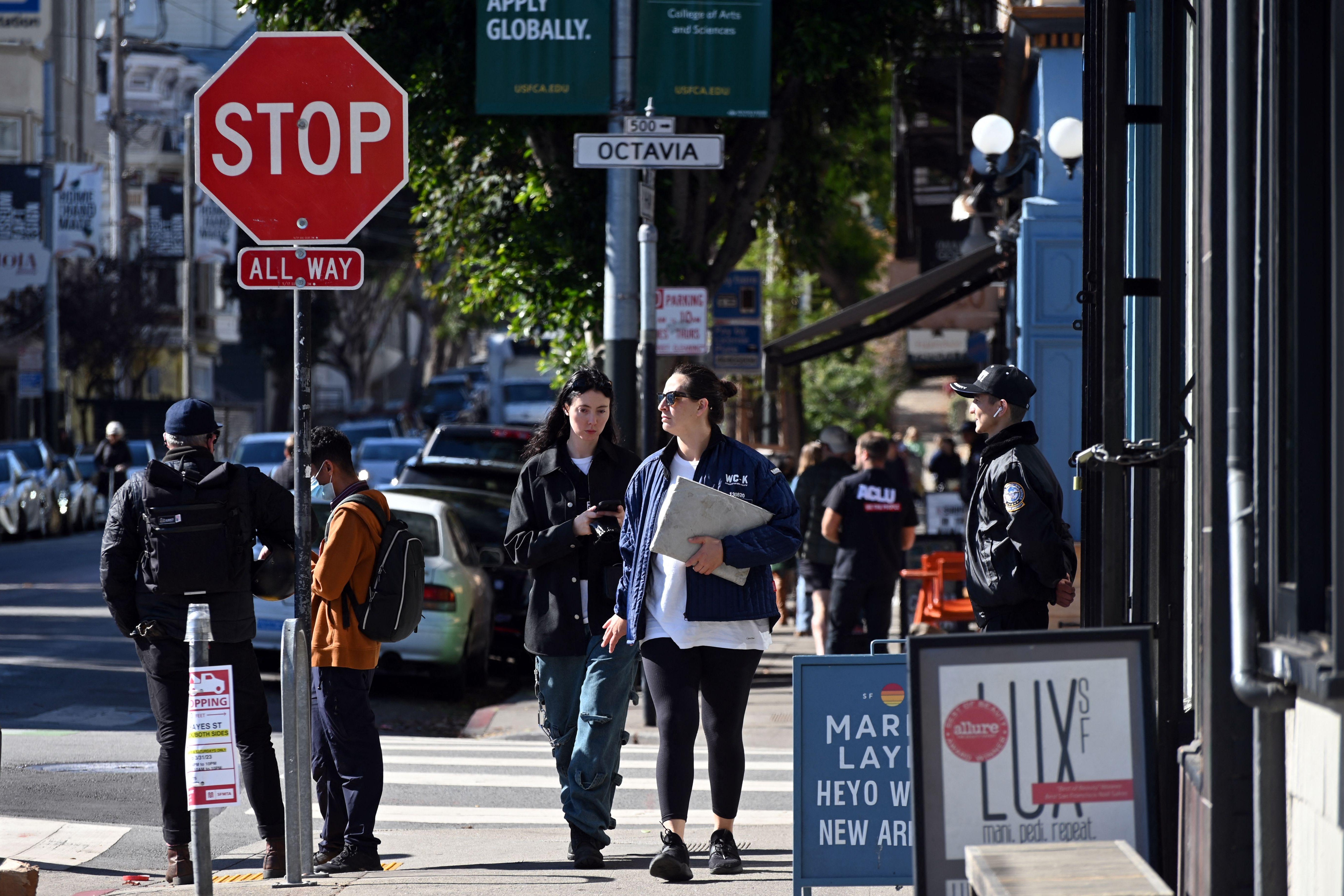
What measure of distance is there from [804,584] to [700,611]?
9870mm

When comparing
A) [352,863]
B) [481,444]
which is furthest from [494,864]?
[481,444]

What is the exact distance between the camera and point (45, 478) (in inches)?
1131

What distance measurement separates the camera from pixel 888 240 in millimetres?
44656

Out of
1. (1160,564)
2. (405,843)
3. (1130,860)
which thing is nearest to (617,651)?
(405,843)

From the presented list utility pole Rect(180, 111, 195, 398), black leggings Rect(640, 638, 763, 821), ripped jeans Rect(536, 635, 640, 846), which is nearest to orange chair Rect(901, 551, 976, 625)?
ripped jeans Rect(536, 635, 640, 846)

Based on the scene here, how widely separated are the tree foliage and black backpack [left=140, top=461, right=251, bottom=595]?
322 inches

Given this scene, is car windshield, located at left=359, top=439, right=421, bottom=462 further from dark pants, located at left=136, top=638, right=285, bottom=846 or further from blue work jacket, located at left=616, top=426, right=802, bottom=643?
blue work jacket, located at left=616, top=426, right=802, bottom=643

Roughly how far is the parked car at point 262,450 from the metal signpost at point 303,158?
72.5 feet

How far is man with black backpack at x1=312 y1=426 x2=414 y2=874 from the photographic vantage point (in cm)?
639

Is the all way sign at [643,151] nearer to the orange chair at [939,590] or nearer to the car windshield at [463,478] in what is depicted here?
the orange chair at [939,590]

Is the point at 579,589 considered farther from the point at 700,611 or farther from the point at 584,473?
the point at 700,611

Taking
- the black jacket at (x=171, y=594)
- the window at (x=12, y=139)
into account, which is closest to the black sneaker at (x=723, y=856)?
the black jacket at (x=171, y=594)

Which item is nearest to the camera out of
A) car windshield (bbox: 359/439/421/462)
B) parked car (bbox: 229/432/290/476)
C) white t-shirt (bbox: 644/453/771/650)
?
white t-shirt (bbox: 644/453/771/650)

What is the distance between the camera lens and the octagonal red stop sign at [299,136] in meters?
6.06
